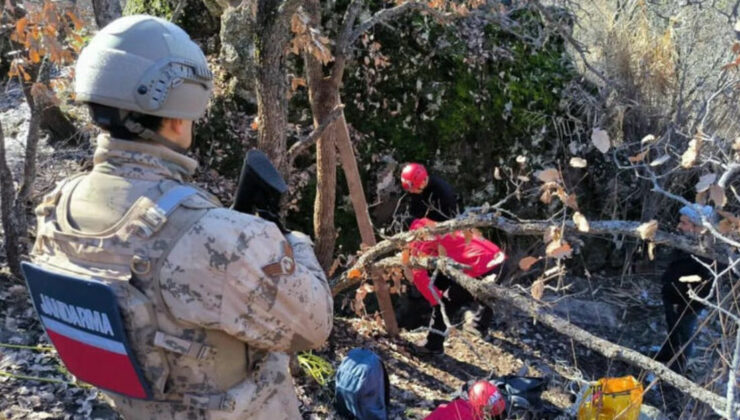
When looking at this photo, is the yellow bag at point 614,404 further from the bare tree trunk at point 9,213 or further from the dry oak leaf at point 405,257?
the bare tree trunk at point 9,213

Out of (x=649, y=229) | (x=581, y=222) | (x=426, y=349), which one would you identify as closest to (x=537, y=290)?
(x=581, y=222)

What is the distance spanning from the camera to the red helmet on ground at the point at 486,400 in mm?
3928

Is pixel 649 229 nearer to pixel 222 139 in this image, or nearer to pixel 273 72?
pixel 273 72

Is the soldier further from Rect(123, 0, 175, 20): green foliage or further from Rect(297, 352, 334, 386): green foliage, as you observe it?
Rect(123, 0, 175, 20): green foliage

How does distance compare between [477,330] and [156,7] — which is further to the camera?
[156,7]

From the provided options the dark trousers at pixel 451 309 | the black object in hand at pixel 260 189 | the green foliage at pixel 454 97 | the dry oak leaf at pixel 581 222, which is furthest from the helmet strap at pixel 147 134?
the green foliage at pixel 454 97

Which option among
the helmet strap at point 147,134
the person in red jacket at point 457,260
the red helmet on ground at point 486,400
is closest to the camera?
the helmet strap at point 147,134

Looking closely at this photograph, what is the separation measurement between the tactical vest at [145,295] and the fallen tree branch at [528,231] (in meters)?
1.77

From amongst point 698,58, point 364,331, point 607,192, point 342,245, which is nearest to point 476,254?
point 364,331

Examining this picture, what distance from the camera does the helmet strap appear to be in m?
1.90

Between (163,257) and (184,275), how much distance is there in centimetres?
8

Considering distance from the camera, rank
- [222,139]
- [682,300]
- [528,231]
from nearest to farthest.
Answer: [528,231] → [682,300] → [222,139]

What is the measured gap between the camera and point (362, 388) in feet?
13.2

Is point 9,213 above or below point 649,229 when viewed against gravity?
below
